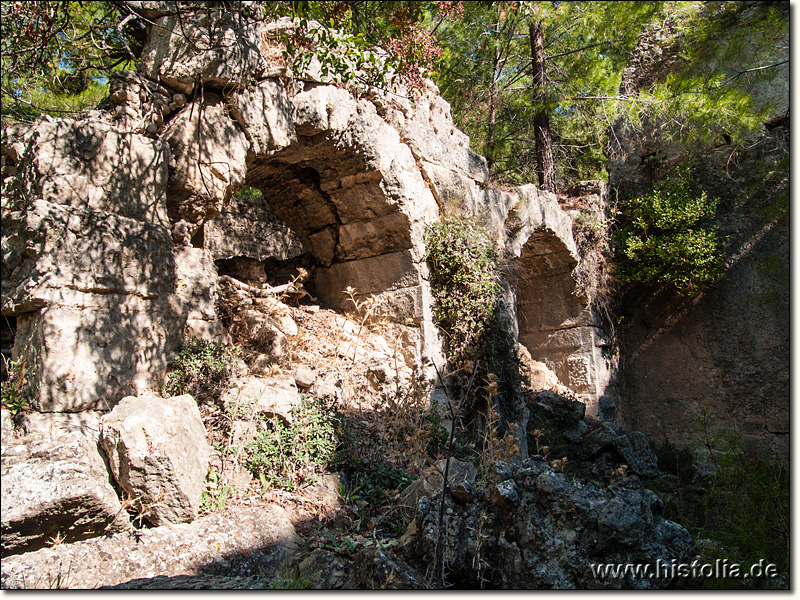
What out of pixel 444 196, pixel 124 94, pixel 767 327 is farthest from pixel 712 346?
pixel 124 94

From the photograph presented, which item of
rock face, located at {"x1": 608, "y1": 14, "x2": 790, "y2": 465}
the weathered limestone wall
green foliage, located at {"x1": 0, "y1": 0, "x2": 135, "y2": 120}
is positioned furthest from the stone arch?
green foliage, located at {"x1": 0, "y1": 0, "x2": 135, "y2": 120}

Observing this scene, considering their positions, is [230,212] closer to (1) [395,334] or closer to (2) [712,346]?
(1) [395,334]

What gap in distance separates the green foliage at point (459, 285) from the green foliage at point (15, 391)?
11.1 ft

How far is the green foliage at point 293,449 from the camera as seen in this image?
353cm

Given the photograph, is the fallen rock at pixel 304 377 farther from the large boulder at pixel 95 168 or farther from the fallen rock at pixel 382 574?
the fallen rock at pixel 382 574

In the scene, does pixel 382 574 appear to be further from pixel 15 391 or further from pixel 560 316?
pixel 560 316

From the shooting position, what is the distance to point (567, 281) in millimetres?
8227

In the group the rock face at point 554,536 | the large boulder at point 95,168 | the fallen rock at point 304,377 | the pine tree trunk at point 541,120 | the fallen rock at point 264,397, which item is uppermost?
the pine tree trunk at point 541,120

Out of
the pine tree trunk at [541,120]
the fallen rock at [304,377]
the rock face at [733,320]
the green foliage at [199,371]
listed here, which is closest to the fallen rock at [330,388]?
the fallen rock at [304,377]

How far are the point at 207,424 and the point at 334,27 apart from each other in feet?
10.7

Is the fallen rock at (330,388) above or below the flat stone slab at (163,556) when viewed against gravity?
above

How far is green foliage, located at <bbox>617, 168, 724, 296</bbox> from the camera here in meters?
8.05

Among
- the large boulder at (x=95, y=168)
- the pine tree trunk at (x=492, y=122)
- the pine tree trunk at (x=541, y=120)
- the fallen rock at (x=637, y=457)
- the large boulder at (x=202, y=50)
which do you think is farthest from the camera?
the pine tree trunk at (x=492, y=122)

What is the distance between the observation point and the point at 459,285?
218 inches
